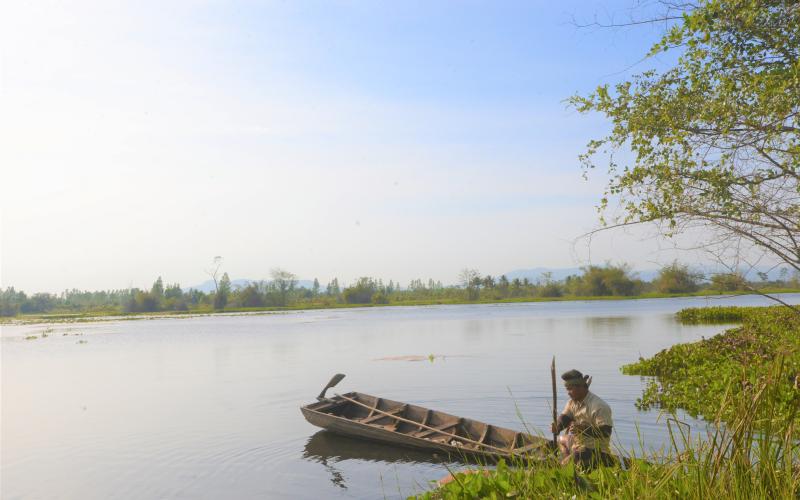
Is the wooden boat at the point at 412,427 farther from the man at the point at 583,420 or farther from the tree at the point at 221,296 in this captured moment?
the tree at the point at 221,296

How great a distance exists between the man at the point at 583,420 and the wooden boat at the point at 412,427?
9.42 feet

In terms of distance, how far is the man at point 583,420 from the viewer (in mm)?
9875

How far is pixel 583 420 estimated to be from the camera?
1031cm

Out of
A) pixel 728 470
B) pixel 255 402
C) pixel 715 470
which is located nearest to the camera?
pixel 715 470

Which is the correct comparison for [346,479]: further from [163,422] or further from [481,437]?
[163,422]

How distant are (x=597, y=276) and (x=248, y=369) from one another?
10418 centimetres

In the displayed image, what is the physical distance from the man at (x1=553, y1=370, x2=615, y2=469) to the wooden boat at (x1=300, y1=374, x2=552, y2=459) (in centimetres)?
287

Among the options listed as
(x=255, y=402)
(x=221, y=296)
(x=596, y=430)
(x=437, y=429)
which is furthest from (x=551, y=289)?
(x=596, y=430)

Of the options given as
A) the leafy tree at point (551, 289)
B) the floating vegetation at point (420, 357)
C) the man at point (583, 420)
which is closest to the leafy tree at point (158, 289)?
the leafy tree at point (551, 289)

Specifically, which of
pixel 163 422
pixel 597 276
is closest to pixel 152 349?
pixel 163 422

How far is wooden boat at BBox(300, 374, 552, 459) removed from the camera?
563 inches

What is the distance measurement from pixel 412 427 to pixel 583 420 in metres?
7.67

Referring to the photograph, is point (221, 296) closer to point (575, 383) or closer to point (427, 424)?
point (427, 424)

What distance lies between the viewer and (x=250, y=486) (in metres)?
14.7
